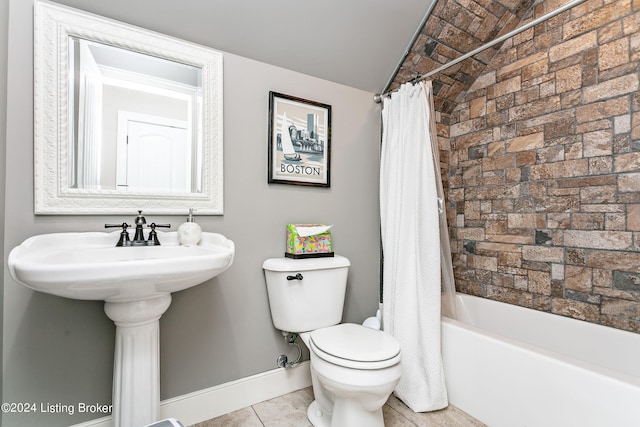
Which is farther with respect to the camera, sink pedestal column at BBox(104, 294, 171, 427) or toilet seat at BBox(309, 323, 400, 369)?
toilet seat at BBox(309, 323, 400, 369)

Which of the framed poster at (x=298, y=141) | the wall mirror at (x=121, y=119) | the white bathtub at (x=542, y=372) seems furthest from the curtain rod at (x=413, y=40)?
the white bathtub at (x=542, y=372)

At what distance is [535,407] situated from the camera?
4.36 ft

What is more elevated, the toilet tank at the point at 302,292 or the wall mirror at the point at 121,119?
the wall mirror at the point at 121,119

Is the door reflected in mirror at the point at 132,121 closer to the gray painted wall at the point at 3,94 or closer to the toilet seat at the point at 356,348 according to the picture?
the gray painted wall at the point at 3,94

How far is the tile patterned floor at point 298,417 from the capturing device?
4.99ft

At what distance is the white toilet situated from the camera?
1236 mm

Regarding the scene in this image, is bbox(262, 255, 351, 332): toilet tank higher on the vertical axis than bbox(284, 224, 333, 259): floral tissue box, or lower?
lower

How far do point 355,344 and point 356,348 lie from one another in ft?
0.14

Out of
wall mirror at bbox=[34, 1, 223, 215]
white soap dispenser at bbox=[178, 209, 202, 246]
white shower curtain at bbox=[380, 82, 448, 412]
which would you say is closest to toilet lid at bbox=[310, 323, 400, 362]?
white shower curtain at bbox=[380, 82, 448, 412]

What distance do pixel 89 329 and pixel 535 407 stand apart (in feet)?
6.36

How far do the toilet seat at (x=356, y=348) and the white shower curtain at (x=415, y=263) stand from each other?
0.28m

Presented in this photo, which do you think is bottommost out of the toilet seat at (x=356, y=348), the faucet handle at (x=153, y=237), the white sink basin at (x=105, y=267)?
the toilet seat at (x=356, y=348)

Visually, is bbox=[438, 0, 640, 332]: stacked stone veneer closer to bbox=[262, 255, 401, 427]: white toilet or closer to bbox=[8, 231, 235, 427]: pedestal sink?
bbox=[262, 255, 401, 427]: white toilet

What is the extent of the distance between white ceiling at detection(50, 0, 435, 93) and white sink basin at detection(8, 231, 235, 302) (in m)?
1.01
